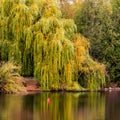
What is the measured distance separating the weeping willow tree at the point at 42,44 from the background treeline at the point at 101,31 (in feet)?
25.0

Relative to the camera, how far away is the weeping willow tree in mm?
36719

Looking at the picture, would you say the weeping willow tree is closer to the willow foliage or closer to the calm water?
the willow foliage

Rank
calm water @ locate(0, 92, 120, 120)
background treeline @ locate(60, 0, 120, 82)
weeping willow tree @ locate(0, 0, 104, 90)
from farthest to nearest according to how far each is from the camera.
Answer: background treeline @ locate(60, 0, 120, 82), weeping willow tree @ locate(0, 0, 104, 90), calm water @ locate(0, 92, 120, 120)

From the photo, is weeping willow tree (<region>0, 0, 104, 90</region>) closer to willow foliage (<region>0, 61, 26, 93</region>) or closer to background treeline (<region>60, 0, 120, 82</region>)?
Answer: willow foliage (<region>0, 61, 26, 93</region>)

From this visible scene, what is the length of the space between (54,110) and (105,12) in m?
26.1

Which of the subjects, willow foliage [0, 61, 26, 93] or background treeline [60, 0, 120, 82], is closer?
willow foliage [0, 61, 26, 93]

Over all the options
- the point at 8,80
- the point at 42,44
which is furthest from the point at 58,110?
the point at 42,44

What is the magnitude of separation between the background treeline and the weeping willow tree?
7.63m

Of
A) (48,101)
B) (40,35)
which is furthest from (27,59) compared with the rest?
(48,101)

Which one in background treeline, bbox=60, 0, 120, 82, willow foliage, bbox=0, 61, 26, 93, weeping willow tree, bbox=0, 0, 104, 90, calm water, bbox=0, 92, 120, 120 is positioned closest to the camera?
calm water, bbox=0, 92, 120, 120

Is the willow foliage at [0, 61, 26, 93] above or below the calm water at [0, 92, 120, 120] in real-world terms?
above

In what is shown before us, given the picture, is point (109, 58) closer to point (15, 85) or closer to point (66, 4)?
point (66, 4)

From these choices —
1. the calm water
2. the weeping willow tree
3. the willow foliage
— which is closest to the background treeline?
the weeping willow tree

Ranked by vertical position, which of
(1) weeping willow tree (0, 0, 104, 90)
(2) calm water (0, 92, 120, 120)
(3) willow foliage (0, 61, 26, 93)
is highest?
(1) weeping willow tree (0, 0, 104, 90)
